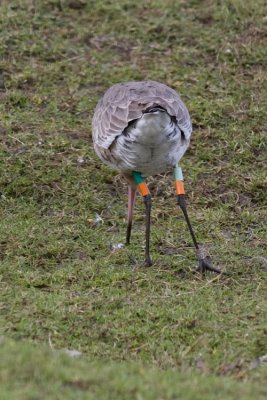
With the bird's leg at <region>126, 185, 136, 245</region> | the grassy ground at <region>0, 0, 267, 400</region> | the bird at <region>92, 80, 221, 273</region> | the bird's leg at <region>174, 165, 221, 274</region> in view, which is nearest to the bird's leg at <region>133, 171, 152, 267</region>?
the bird at <region>92, 80, 221, 273</region>

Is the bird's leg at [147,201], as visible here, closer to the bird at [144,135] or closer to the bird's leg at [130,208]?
the bird at [144,135]

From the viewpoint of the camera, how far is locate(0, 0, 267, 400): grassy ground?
536 centimetres

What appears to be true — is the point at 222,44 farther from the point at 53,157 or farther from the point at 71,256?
the point at 71,256

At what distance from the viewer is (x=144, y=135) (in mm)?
6359

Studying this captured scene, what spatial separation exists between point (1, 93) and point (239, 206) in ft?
9.71

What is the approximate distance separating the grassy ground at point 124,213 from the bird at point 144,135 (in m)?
0.45

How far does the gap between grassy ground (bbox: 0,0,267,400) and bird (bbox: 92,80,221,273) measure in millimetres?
449

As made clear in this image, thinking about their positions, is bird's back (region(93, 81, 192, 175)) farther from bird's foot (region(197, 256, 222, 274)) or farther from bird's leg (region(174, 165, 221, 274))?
bird's foot (region(197, 256, 222, 274))

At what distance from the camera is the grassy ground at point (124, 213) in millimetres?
5355

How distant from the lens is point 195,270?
6875 millimetres

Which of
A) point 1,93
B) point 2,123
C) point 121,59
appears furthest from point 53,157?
point 121,59

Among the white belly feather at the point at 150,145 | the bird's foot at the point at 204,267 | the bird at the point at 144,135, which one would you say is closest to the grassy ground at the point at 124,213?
the bird's foot at the point at 204,267

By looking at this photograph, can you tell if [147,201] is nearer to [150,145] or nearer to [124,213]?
[150,145]

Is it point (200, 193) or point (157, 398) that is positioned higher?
point (157, 398)
